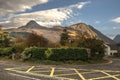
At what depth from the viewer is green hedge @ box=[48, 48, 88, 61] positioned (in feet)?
108

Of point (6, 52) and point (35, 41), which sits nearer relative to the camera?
point (6, 52)

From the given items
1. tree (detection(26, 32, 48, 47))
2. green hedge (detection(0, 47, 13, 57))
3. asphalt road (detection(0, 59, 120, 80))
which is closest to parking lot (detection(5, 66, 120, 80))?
asphalt road (detection(0, 59, 120, 80))

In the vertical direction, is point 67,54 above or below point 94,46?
below

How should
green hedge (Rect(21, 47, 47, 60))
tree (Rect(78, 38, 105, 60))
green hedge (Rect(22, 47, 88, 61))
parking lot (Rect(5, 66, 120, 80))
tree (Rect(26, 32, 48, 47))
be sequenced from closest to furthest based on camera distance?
parking lot (Rect(5, 66, 120, 80)) → green hedge (Rect(22, 47, 88, 61)) → green hedge (Rect(21, 47, 47, 60)) → tree (Rect(78, 38, 105, 60)) → tree (Rect(26, 32, 48, 47))

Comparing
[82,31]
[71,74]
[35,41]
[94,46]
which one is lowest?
[71,74]

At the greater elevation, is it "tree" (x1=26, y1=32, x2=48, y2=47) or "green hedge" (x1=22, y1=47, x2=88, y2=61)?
"tree" (x1=26, y1=32, x2=48, y2=47)

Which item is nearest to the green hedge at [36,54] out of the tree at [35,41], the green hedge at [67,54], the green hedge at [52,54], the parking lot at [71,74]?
the green hedge at [52,54]

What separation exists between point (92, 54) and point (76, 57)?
9.84 meters

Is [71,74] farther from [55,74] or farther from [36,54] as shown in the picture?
[36,54]

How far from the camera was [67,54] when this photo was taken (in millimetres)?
33594

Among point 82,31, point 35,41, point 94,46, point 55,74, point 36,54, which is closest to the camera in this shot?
point 55,74

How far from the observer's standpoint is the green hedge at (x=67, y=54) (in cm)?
3291

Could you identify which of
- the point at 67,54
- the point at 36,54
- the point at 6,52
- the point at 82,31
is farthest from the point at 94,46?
the point at 82,31

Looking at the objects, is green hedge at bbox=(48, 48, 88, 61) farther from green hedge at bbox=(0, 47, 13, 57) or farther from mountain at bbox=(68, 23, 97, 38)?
mountain at bbox=(68, 23, 97, 38)
